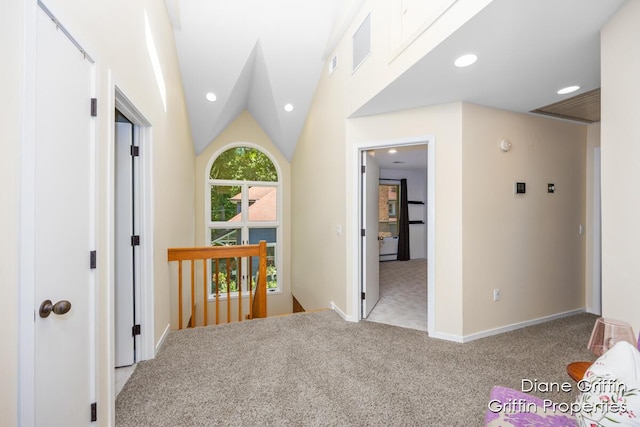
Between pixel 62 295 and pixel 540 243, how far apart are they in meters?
4.08

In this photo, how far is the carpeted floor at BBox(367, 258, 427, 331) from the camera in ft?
10.7

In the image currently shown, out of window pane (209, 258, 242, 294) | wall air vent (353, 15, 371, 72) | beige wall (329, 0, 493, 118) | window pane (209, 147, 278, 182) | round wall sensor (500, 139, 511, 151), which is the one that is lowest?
window pane (209, 258, 242, 294)

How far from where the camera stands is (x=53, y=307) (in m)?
1.13

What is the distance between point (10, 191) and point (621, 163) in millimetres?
2704

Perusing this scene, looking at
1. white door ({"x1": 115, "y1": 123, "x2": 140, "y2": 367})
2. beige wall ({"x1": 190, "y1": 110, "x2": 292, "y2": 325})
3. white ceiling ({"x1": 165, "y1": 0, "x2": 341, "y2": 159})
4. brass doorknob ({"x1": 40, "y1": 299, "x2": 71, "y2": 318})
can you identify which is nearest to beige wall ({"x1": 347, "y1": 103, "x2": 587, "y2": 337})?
white ceiling ({"x1": 165, "y1": 0, "x2": 341, "y2": 159})

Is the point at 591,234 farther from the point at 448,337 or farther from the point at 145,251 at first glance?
the point at 145,251

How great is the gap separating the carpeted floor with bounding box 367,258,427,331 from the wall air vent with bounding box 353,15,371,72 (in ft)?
9.44

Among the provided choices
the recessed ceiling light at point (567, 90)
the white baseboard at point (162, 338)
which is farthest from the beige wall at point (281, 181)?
the recessed ceiling light at point (567, 90)

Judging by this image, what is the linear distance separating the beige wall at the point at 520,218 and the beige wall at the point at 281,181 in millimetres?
3698

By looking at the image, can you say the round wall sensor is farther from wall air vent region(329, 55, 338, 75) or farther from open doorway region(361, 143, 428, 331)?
wall air vent region(329, 55, 338, 75)

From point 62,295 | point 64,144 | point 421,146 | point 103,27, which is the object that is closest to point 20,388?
point 62,295

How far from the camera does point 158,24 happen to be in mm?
2678

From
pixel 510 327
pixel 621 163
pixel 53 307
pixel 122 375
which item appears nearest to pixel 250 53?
pixel 53 307

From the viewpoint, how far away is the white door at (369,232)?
3.25 metres
